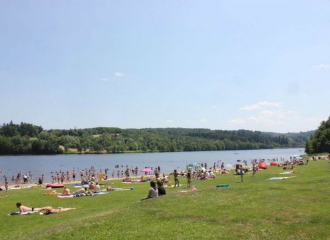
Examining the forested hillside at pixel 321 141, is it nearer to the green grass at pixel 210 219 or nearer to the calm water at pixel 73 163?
the calm water at pixel 73 163

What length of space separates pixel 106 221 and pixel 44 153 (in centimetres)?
15713

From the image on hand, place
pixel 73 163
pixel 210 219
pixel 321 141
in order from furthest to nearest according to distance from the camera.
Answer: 1. pixel 73 163
2. pixel 321 141
3. pixel 210 219

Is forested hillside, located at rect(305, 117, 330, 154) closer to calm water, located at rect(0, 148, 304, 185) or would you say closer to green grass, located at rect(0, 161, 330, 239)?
calm water, located at rect(0, 148, 304, 185)

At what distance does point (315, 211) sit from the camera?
13133mm

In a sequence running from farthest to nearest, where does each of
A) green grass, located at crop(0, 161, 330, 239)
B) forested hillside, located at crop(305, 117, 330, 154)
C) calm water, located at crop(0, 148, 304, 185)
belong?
calm water, located at crop(0, 148, 304, 185) < forested hillside, located at crop(305, 117, 330, 154) < green grass, located at crop(0, 161, 330, 239)

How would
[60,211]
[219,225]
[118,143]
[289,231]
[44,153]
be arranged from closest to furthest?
[289,231]
[219,225]
[60,211]
[44,153]
[118,143]

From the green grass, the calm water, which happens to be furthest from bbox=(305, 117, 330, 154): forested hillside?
the green grass

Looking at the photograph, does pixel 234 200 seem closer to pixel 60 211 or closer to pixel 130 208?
pixel 130 208

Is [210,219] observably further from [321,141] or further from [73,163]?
[73,163]

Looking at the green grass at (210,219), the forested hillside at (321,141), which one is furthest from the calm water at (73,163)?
the green grass at (210,219)

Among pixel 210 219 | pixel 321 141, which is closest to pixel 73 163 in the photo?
pixel 321 141

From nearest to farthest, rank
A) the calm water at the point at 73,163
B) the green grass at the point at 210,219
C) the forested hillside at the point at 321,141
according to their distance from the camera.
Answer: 1. the green grass at the point at 210,219
2. the forested hillside at the point at 321,141
3. the calm water at the point at 73,163

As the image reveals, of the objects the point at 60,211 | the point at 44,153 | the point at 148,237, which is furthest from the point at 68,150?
the point at 148,237

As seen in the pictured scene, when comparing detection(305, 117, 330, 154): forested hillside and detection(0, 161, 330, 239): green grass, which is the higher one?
detection(305, 117, 330, 154): forested hillside
